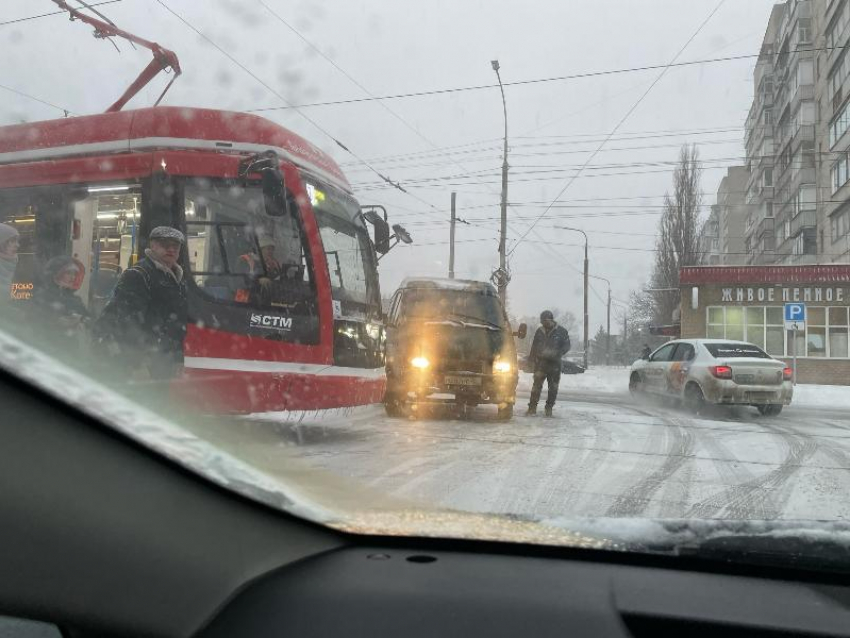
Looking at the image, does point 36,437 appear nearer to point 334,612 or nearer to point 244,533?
point 244,533

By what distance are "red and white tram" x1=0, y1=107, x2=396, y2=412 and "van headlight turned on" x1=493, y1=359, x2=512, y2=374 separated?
3443 mm

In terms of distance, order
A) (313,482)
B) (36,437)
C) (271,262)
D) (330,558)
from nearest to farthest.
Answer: (36,437) < (330,558) < (313,482) < (271,262)

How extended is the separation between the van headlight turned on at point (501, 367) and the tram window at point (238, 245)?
4.19 metres

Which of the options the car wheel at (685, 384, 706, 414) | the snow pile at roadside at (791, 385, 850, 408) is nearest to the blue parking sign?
the snow pile at roadside at (791, 385, 850, 408)

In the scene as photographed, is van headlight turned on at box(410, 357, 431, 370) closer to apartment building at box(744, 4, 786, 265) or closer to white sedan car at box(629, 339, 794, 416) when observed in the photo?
white sedan car at box(629, 339, 794, 416)

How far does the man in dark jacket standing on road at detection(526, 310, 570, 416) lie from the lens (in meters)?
10.7

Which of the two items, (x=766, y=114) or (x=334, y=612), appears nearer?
(x=334, y=612)

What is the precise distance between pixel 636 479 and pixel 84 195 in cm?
516

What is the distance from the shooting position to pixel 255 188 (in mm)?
6203

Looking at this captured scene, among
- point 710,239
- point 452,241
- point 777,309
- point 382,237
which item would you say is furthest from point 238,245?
point 710,239

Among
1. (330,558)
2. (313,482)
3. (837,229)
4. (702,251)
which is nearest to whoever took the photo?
(330,558)

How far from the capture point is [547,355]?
426 inches

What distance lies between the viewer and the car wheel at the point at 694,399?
11375mm

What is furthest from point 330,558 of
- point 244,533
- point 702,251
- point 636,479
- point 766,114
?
point 766,114
